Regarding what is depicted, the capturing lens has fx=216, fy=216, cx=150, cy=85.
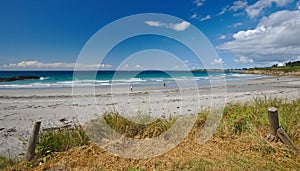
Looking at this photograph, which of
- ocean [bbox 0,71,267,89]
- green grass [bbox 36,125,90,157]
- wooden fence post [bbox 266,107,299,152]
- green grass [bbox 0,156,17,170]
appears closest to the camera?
green grass [bbox 0,156,17,170]

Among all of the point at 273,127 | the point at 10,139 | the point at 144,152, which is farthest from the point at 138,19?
the point at 10,139

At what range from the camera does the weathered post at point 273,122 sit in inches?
165

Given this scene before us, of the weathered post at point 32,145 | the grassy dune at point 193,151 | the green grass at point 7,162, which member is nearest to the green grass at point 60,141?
→ the grassy dune at point 193,151

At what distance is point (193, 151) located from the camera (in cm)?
436

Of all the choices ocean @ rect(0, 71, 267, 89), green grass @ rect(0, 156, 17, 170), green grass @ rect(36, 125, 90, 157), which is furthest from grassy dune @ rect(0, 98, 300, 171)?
ocean @ rect(0, 71, 267, 89)

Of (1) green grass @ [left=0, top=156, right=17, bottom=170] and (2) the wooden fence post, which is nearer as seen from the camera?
(1) green grass @ [left=0, top=156, right=17, bottom=170]

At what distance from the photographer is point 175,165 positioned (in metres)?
3.80

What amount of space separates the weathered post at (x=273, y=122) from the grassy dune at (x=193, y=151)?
0.14m

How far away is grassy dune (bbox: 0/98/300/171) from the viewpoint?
3.82 m

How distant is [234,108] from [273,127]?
6.39 feet

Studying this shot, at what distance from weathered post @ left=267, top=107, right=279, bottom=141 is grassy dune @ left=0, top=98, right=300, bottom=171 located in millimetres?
141

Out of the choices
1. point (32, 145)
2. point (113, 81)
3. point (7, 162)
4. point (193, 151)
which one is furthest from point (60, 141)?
point (113, 81)

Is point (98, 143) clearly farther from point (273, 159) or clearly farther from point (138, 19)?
point (273, 159)

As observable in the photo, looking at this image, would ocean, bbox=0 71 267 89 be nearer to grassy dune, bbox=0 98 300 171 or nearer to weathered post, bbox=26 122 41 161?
grassy dune, bbox=0 98 300 171
